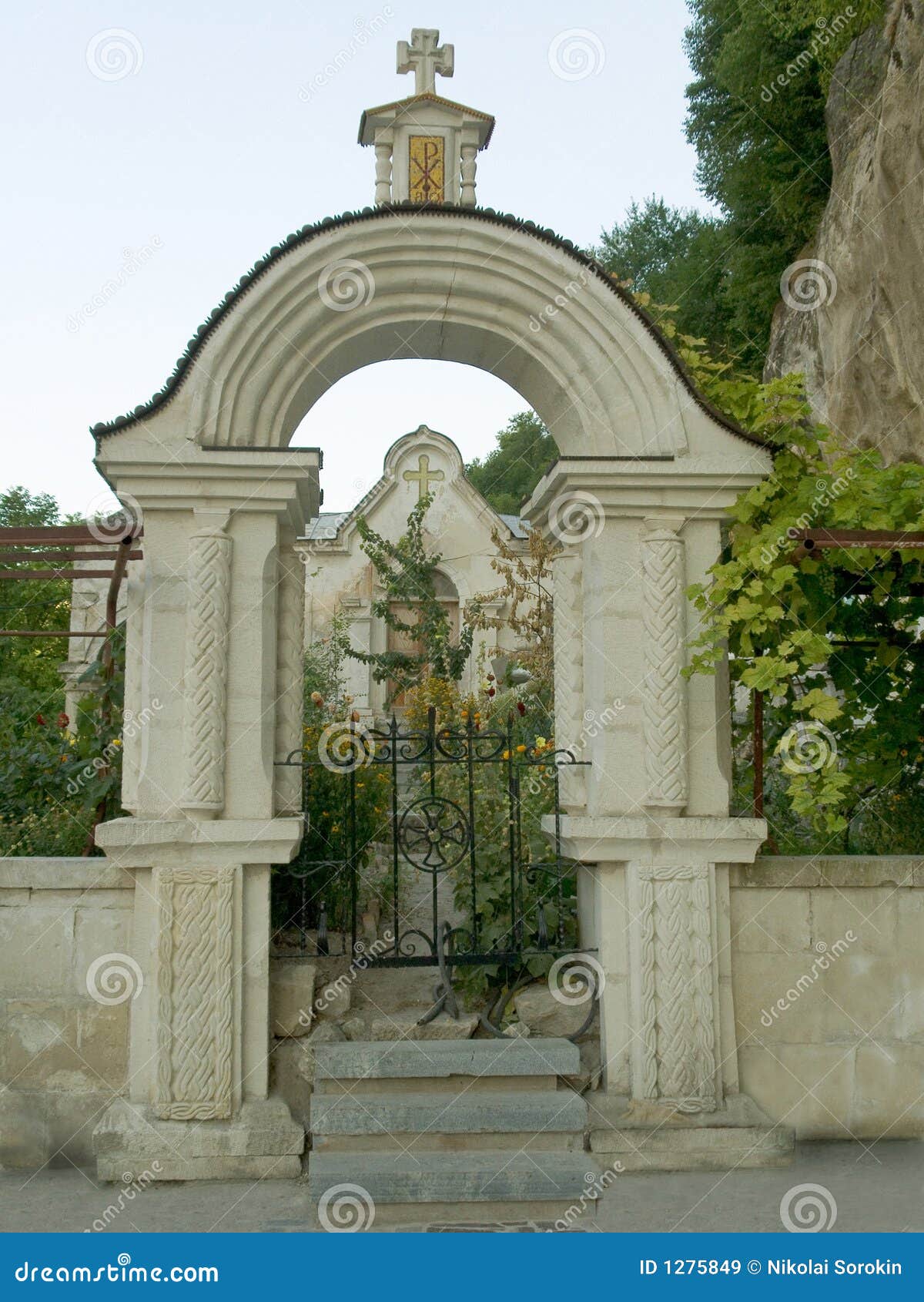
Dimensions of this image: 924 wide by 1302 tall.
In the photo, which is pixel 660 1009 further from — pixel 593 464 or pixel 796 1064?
pixel 593 464

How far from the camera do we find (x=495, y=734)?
5.44 m

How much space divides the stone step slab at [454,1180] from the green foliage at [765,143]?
1235cm

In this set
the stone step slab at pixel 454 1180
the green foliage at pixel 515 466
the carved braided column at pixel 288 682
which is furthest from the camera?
the green foliage at pixel 515 466

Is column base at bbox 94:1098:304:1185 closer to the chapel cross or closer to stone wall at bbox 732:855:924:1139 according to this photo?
stone wall at bbox 732:855:924:1139

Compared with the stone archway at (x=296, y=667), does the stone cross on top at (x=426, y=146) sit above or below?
above

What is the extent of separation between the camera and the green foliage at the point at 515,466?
32562 millimetres

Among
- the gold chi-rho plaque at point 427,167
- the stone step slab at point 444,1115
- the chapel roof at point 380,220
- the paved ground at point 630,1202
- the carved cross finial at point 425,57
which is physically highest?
the carved cross finial at point 425,57

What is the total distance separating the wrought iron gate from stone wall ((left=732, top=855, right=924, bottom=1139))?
3.05ft

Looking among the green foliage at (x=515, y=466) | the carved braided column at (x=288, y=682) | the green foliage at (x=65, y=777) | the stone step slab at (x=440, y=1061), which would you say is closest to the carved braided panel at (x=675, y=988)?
the stone step slab at (x=440, y=1061)

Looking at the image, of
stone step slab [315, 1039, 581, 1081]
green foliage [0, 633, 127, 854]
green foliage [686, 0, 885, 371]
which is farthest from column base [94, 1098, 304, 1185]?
green foliage [686, 0, 885, 371]

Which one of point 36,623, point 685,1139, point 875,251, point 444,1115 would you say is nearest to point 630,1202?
point 685,1139

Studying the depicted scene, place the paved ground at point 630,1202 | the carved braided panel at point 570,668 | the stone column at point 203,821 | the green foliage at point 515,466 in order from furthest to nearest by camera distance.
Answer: the green foliage at point 515,466 → the carved braided panel at point 570,668 → the stone column at point 203,821 → the paved ground at point 630,1202

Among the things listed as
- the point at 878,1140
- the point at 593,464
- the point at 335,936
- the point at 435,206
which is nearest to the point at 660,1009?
the point at 878,1140

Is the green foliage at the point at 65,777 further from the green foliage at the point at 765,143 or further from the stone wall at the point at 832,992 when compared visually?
the green foliage at the point at 765,143
